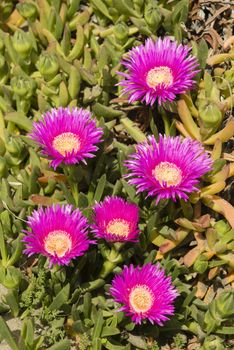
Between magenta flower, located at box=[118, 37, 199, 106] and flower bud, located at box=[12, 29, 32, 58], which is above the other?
flower bud, located at box=[12, 29, 32, 58]

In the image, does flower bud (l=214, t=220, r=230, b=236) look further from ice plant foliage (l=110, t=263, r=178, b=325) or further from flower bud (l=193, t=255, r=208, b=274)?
ice plant foliage (l=110, t=263, r=178, b=325)

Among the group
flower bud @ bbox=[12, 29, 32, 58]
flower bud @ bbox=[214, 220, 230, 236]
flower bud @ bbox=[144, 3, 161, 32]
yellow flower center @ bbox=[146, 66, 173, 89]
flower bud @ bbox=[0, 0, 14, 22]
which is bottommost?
flower bud @ bbox=[214, 220, 230, 236]

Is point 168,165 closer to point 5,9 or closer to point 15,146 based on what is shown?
point 15,146

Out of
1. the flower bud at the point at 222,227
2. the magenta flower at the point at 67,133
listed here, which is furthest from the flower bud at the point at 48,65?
the flower bud at the point at 222,227

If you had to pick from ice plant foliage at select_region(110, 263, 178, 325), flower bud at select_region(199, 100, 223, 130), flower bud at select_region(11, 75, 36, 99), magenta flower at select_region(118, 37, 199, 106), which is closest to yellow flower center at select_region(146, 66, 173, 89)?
magenta flower at select_region(118, 37, 199, 106)

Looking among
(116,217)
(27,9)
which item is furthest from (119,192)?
(27,9)

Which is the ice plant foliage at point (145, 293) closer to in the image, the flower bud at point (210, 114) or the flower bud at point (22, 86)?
the flower bud at point (210, 114)
